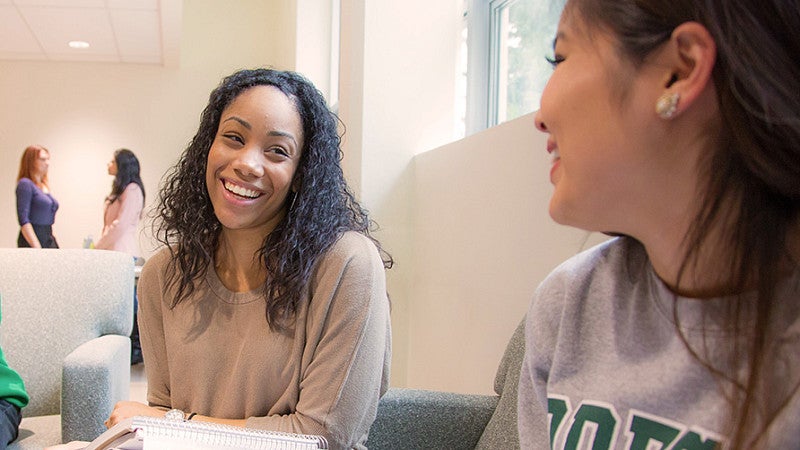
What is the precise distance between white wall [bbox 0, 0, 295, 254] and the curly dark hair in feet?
19.8

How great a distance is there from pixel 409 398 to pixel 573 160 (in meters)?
1.05

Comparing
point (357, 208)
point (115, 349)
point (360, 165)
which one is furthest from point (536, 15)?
point (115, 349)

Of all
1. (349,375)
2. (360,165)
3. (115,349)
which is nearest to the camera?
(349,375)

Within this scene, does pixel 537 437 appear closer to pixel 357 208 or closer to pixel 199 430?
pixel 199 430

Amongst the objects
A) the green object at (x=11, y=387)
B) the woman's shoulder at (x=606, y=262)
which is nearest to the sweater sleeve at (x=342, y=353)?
the woman's shoulder at (x=606, y=262)

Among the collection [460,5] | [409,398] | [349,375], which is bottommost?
[409,398]

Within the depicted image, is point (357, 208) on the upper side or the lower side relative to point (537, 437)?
upper

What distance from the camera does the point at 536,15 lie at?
7.63 ft

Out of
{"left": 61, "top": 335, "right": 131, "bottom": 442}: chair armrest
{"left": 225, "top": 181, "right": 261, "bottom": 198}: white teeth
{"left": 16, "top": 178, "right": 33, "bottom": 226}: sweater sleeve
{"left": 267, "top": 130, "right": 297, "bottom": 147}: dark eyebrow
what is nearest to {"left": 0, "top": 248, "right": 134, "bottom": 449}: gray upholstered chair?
{"left": 61, "top": 335, "right": 131, "bottom": 442}: chair armrest

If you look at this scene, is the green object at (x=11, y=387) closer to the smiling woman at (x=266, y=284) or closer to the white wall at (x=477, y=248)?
the smiling woman at (x=266, y=284)

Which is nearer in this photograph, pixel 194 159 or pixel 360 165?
pixel 194 159

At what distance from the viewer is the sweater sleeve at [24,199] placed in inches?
231

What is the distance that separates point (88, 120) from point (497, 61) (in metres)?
6.06

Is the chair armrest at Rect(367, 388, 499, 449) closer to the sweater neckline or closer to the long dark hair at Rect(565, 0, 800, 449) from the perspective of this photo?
the sweater neckline
